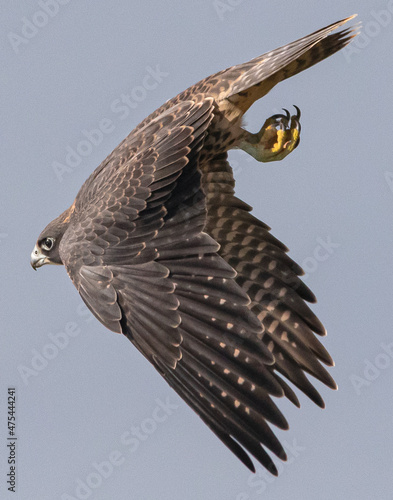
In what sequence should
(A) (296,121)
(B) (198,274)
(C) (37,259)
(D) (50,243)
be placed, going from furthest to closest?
(C) (37,259)
(D) (50,243)
(A) (296,121)
(B) (198,274)

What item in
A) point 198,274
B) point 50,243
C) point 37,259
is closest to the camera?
point 198,274

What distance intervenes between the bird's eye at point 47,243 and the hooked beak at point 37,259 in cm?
13

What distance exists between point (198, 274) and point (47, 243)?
2678 millimetres

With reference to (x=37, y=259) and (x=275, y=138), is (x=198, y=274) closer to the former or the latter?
(x=275, y=138)

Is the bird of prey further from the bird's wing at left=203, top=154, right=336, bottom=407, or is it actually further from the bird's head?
the bird's head

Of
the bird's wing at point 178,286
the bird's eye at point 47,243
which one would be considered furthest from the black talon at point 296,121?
the bird's eye at point 47,243

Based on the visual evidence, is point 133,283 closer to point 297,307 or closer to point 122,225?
point 122,225

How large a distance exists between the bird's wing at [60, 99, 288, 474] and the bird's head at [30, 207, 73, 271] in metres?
1.38

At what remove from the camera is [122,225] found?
883 cm

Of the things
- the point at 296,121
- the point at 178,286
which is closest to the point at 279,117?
the point at 296,121

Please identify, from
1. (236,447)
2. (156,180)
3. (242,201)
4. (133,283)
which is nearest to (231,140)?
(242,201)

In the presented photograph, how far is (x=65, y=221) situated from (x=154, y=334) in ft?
7.90

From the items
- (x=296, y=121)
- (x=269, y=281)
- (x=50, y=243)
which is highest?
(x=50, y=243)

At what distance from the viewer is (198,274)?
8.48 metres
